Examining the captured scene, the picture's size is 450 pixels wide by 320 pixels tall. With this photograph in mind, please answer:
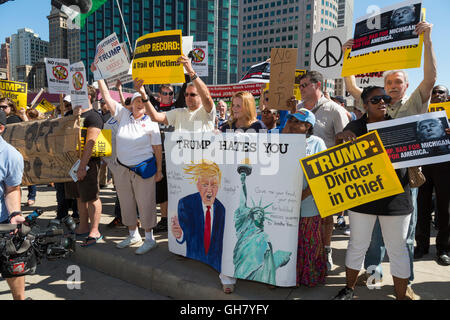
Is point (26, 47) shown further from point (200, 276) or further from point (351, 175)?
point (351, 175)

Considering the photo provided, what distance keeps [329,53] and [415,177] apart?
2.80 metres

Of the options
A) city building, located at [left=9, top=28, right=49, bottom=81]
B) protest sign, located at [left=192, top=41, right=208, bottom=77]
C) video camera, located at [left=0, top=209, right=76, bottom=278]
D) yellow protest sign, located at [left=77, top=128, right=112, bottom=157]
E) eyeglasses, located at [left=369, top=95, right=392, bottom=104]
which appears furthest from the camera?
city building, located at [left=9, top=28, right=49, bottom=81]

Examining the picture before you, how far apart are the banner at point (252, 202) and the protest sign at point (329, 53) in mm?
2475

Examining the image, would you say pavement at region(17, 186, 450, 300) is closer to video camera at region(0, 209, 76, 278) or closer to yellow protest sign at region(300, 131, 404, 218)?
yellow protest sign at region(300, 131, 404, 218)

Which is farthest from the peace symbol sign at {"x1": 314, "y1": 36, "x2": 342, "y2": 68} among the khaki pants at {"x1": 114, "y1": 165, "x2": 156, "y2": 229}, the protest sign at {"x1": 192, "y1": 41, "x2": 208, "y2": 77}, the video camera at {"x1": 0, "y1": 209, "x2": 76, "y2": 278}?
the protest sign at {"x1": 192, "y1": 41, "x2": 208, "y2": 77}

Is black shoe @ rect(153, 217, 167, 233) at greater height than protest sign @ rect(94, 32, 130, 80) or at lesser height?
lesser

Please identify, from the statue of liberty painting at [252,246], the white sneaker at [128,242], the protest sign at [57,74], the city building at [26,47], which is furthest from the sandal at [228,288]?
the city building at [26,47]

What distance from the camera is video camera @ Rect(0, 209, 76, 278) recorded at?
6.90 feet

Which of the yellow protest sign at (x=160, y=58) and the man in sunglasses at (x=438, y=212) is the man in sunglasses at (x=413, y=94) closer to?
the man in sunglasses at (x=438, y=212)

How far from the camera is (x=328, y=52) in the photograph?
465 cm

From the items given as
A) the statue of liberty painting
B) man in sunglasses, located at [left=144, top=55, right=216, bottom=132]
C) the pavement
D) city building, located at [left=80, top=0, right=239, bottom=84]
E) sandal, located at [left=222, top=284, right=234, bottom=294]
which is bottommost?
the pavement

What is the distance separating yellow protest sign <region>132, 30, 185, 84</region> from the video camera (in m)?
2.23
